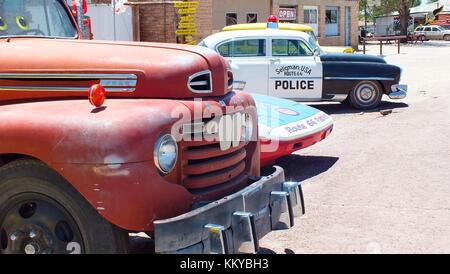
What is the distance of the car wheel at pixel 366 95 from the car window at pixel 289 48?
1.21 metres

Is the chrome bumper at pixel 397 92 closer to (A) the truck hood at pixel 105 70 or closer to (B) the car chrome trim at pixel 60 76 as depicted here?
(A) the truck hood at pixel 105 70

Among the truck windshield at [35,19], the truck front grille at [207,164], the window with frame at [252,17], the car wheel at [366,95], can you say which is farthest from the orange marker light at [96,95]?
the window with frame at [252,17]

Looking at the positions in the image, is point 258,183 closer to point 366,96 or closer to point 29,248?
point 29,248

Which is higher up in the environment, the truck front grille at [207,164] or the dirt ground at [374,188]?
the truck front grille at [207,164]

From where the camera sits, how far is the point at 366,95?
11.7 metres

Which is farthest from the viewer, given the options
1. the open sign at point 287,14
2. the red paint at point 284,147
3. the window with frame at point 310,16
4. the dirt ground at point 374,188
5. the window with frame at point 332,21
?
the window with frame at point 332,21

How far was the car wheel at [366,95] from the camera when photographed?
38.0 ft

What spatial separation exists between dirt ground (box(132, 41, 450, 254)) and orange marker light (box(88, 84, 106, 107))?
155cm

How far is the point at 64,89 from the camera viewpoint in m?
3.69

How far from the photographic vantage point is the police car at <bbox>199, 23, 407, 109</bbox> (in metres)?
11.2

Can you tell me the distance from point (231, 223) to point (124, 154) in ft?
2.57

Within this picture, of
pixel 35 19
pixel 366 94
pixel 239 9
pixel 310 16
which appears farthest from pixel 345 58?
pixel 310 16

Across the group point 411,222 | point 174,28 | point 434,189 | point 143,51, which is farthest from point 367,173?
point 174,28

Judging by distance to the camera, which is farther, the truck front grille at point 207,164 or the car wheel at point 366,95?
the car wheel at point 366,95
